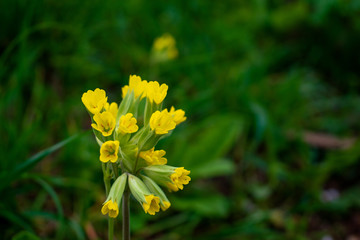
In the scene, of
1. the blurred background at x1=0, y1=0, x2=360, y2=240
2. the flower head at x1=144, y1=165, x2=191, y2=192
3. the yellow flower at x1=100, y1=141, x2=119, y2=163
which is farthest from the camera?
the blurred background at x1=0, y1=0, x2=360, y2=240


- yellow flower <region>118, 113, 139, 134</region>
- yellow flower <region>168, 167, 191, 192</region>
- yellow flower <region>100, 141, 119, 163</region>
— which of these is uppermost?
yellow flower <region>118, 113, 139, 134</region>

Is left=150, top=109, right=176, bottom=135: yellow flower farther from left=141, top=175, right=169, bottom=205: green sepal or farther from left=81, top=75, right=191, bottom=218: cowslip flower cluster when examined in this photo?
left=141, top=175, right=169, bottom=205: green sepal

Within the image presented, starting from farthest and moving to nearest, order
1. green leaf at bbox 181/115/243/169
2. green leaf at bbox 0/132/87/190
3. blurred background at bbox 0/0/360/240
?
1. green leaf at bbox 181/115/243/169
2. blurred background at bbox 0/0/360/240
3. green leaf at bbox 0/132/87/190

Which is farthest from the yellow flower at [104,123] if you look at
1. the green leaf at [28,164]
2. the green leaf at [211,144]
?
the green leaf at [211,144]

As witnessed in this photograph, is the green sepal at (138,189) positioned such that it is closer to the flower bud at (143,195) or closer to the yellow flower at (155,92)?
the flower bud at (143,195)

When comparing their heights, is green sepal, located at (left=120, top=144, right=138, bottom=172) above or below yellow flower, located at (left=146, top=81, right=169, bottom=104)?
→ below

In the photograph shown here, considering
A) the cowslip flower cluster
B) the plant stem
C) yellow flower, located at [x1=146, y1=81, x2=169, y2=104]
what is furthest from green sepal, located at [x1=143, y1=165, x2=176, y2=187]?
yellow flower, located at [x1=146, y1=81, x2=169, y2=104]
